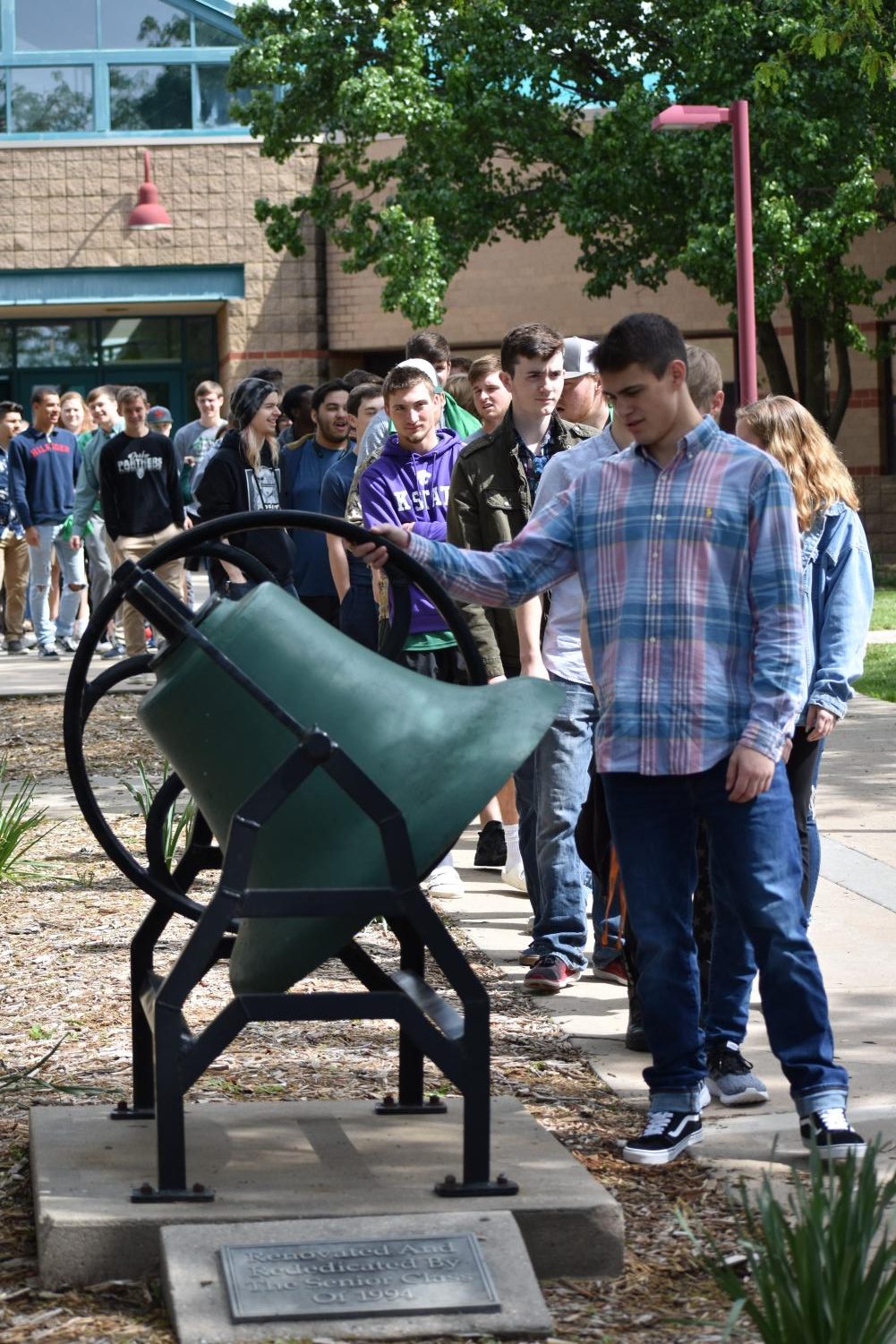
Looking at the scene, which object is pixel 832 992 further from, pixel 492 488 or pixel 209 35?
pixel 209 35

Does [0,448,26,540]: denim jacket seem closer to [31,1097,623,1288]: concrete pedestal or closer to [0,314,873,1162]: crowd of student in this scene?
[0,314,873,1162]: crowd of student

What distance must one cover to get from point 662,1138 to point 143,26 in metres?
26.1

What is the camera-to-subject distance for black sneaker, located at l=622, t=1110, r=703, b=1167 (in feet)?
13.8

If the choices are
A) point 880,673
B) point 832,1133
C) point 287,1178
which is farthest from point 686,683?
point 880,673

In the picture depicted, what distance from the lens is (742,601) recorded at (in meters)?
4.12

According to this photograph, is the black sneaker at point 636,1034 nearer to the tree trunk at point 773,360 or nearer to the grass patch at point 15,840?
the grass patch at point 15,840

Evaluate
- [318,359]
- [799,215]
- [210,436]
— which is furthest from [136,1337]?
[318,359]

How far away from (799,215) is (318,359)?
907 centimetres

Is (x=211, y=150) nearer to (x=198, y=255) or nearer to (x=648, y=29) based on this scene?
(x=198, y=255)

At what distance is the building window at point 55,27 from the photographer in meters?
27.8

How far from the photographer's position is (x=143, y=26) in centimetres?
2772

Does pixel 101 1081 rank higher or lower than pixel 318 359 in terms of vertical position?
lower

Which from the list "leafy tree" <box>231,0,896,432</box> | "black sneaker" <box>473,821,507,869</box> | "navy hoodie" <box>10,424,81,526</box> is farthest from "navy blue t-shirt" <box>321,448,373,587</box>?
"leafy tree" <box>231,0,896,432</box>

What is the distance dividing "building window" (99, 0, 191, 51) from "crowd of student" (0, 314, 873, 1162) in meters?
21.9
